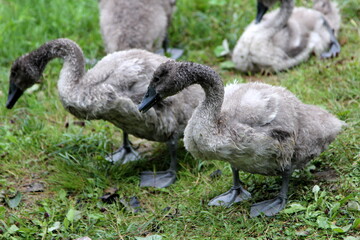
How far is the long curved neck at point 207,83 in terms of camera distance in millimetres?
4027

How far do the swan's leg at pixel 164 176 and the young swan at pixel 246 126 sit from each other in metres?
1.00

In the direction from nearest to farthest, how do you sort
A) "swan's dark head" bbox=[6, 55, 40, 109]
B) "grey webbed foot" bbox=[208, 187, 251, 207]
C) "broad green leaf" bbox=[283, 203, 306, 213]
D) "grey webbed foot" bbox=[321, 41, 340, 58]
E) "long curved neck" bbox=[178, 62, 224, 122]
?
"long curved neck" bbox=[178, 62, 224, 122]
"broad green leaf" bbox=[283, 203, 306, 213]
"grey webbed foot" bbox=[208, 187, 251, 207]
"swan's dark head" bbox=[6, 55, 40, 109]
"grey webbed foot" bbox=[321, 41, 340, 58]

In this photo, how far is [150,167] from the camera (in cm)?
555

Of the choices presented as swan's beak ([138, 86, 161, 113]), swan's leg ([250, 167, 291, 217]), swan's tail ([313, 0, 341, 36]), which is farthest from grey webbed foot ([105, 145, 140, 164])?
swan's tail ([313, 0, 341, 36])

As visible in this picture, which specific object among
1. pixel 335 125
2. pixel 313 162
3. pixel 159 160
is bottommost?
pixel 159 160

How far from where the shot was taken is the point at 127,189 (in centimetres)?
511

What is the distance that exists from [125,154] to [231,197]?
1.50 meters

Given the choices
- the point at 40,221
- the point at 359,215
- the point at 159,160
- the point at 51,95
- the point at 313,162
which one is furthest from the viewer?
the point at 51,95

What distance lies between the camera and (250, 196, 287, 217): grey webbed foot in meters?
4.28

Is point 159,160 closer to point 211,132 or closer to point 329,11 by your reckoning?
point 211,132

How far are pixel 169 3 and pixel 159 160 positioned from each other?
264cm

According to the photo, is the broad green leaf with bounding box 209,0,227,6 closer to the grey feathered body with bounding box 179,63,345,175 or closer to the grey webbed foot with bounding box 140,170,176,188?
the grey webbed foot with bounding box 140,170,176,188

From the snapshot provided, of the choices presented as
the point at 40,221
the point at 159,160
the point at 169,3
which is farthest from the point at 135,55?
the point at 169,3

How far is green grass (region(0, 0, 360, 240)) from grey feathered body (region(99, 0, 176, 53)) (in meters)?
0.73
